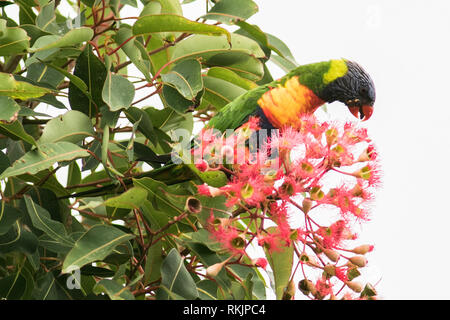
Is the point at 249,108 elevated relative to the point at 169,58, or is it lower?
lower

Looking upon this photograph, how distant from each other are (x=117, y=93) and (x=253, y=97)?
534mm

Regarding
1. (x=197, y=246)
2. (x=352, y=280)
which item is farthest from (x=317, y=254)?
(x=197, y=246)

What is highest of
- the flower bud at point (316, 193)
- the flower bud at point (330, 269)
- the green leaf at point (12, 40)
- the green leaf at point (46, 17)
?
the green leaf at point (46, 17)

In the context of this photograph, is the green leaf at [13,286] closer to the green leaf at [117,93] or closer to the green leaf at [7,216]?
the green leaf at [7,216]

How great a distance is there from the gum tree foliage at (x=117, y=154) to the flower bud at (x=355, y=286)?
19 centimetres

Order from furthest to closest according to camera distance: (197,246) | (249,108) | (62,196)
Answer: (249,108), (62,196), (197,246)

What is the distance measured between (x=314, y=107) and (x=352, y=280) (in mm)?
750

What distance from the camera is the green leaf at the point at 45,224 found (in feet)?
3.76

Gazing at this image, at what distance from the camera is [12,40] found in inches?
47.1

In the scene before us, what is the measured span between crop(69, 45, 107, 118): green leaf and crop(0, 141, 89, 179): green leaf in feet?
0.67

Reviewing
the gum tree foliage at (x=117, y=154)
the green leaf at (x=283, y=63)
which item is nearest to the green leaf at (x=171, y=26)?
the gum tree foliage at (x=117, y=154)

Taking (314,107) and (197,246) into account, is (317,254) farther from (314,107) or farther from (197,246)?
(314,107)
